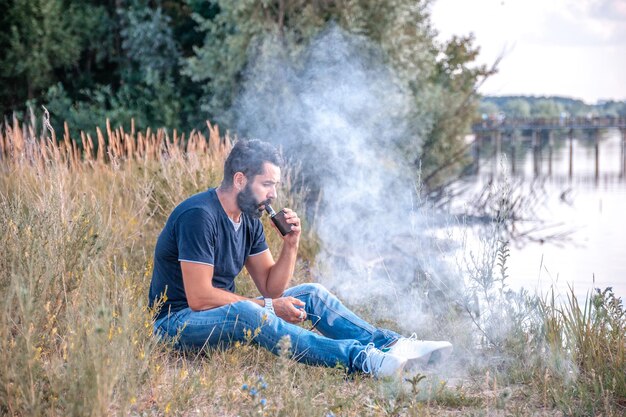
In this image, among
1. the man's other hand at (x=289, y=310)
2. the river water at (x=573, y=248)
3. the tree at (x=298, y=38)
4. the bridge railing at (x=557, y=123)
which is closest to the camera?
the man's other hand at (x=289, y=310)

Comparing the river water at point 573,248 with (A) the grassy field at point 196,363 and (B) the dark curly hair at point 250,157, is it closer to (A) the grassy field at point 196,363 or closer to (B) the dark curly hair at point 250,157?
(A) the grassy field at point 196,363

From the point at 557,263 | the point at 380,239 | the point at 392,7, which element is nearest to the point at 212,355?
the point at 380,239

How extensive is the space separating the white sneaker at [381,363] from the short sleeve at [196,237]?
3.02ft

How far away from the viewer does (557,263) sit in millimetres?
12180

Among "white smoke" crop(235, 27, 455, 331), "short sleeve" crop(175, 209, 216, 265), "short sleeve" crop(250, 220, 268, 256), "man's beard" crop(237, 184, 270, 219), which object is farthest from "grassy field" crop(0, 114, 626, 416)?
"white smoke" crop(235, 27, 455, 331)

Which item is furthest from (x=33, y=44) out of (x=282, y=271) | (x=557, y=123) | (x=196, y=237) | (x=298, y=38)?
(x=557, y=123)

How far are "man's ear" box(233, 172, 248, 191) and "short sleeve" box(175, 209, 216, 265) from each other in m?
0.25

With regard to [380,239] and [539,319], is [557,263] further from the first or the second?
[539,319]

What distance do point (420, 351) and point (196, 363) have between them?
1.17m

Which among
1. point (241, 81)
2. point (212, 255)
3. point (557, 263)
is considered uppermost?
point (241, 81)

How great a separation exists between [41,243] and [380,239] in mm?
7475

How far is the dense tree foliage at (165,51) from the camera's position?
47.8 ft

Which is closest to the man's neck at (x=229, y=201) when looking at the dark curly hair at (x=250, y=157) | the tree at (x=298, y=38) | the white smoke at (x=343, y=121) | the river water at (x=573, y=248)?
the dark curly hair at (x=250, y=157)

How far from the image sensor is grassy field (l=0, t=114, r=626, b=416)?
3191 mm
